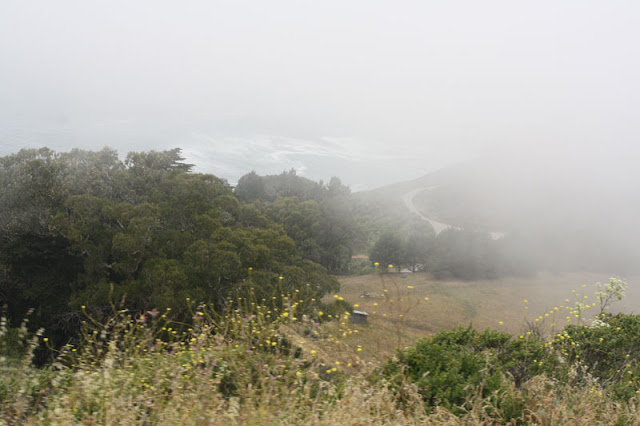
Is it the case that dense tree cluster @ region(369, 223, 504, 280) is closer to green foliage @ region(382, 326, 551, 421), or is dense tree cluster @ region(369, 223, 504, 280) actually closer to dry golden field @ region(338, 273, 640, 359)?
dry golden field @ region(338, 273, 640, 359)

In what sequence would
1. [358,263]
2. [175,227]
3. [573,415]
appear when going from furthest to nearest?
[358,263] → [175,227] → [573,415]

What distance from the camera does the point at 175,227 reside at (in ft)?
55.1

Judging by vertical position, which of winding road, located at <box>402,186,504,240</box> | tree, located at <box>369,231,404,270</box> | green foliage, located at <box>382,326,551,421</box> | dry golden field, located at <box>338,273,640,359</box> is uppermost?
green foliage, located at <box>382,326,551,421</box>

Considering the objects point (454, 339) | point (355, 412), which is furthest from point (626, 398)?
point (355, 412)

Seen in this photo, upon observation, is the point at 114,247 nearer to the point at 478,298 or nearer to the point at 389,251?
the point at 478,298

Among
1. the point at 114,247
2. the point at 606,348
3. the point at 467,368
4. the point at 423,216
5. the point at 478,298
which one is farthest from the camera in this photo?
the point at 423,216

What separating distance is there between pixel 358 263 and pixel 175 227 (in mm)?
30416

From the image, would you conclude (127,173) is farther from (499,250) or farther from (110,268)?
(499,250)

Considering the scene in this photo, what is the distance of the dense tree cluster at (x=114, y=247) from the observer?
13523mm

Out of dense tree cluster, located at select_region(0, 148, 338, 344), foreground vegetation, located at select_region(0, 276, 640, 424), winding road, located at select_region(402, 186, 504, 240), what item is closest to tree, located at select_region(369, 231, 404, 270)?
winding road, located at select_region(402, 186, 504, 240)

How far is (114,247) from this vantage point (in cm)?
1398

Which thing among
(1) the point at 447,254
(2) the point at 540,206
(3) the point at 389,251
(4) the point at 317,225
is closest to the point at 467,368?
(4) the point at 317,225

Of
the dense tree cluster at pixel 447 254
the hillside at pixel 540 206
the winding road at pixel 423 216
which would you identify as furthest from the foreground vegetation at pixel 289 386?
the winding road at pixel 423 216

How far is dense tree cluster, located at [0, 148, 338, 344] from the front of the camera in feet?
44.4
